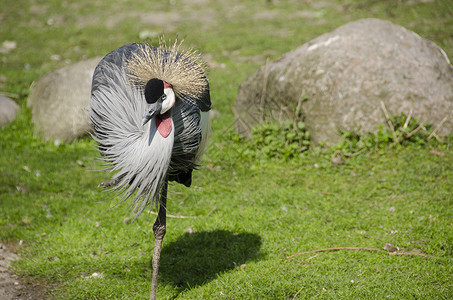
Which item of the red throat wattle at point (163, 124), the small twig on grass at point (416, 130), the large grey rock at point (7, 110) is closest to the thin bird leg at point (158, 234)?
the red throat wattle at point (163, 124)

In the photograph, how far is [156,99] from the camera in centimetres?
340

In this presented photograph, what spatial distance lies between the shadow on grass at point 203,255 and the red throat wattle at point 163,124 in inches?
69.0

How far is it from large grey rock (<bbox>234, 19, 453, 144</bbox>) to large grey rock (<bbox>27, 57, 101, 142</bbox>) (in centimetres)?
305

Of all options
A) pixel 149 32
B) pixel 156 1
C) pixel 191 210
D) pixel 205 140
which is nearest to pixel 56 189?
pixel 191 210

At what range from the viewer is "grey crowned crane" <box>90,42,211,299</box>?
11.5 ft

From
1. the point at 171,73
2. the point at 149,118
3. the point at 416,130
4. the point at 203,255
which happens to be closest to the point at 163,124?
the point at 149,118

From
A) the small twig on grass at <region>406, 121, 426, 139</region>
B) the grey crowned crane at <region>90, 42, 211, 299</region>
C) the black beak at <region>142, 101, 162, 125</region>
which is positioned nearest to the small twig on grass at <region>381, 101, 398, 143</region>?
the small twig on grass at <region>406, 121, 426, 139</region>

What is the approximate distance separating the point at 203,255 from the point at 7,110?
16.4 feet

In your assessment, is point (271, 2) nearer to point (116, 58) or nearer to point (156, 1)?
point (156, 1)

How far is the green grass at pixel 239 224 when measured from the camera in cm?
443

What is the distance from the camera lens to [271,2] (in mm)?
14359

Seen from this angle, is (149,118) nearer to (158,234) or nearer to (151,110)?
(151,110)

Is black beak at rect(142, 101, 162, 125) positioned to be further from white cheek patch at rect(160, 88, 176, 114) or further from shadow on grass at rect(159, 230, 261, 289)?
shadow on grass at rect(159, 230, 261, 289)

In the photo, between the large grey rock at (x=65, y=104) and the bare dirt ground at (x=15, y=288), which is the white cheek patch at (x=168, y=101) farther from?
the large grey rock at (x=65, y=104)
